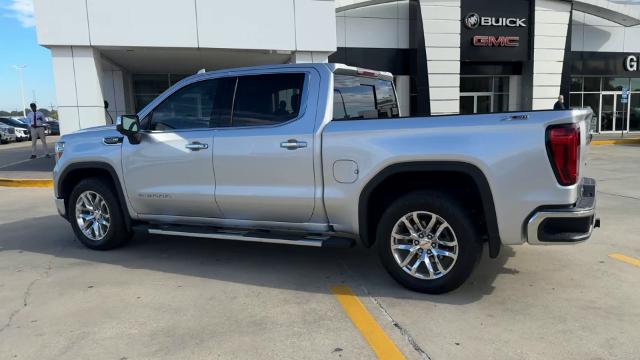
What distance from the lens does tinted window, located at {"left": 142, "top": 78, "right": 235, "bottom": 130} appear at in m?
5.05

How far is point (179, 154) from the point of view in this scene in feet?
16.8

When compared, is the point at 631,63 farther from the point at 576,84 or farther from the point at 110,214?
the point at 110,214

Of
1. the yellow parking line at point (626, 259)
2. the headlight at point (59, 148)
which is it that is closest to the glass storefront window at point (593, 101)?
the yellow parking line at point (626, 259)

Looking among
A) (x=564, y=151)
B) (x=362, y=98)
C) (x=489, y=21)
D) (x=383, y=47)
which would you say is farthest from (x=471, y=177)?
(x=489, y=21)

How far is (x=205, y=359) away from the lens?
3271 mm

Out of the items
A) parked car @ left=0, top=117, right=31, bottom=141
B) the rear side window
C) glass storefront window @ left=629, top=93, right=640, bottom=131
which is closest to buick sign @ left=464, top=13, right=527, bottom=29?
glass storefront window @ left=629, top=93, right=640, bottom=131

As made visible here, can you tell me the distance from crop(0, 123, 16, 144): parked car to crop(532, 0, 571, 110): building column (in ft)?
95.7

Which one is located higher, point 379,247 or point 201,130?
point 201,130

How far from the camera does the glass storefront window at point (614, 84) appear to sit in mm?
27175

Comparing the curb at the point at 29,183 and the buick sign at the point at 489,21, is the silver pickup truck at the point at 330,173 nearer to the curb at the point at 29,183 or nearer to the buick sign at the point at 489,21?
the curb at the point at 29,183

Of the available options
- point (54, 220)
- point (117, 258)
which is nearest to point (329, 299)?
point (117, 258)

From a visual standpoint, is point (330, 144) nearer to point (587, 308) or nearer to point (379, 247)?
point (379, 247)

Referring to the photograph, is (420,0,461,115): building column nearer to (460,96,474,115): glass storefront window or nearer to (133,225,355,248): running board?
(460,96,474,115): glass storefront window

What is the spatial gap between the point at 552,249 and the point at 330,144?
2904mm
